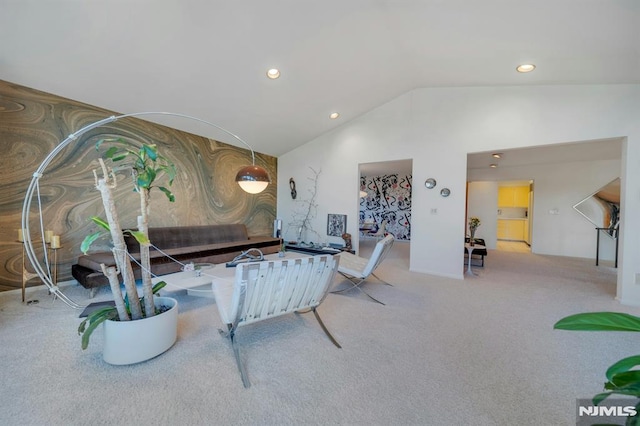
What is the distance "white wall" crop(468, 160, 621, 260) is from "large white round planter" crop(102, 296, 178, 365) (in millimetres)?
8797

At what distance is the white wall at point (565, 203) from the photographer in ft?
21.1

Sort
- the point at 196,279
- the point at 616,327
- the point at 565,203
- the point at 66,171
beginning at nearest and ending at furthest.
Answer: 1. the point at 616,327
2. the point at 196,279
3. the point at 66,171
4. the point at 565,203

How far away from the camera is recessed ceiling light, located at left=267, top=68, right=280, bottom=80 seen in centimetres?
388

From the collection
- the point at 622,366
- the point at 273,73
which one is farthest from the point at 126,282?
the point at 273,73

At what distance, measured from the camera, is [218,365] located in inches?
81.2

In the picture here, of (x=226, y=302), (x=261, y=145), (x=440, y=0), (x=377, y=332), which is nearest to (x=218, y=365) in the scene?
(x=226, y=302)

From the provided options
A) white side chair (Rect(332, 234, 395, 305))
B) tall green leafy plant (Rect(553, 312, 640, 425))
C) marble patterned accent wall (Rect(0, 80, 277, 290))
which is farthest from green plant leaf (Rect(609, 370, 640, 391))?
marble patterned accent wall (Rect(0, 80, 277, 290))

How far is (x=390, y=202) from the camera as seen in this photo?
9.99 m

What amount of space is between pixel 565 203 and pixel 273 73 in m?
7.78

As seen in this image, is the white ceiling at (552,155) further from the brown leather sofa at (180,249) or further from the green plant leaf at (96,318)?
the green plant leaf at (96,318)

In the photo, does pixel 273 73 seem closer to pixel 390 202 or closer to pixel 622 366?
pixel 622 366

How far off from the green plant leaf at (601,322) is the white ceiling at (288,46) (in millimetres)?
2801

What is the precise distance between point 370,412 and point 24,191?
482 cm
